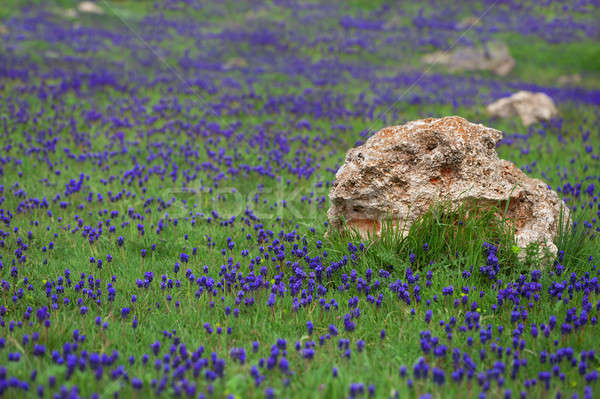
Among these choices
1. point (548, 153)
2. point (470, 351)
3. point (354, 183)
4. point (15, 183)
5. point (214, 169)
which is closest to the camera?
point (470, 351)

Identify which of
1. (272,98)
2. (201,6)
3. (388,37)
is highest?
(201,6)

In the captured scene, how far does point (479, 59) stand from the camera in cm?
2166

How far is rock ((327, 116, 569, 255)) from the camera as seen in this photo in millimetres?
5637

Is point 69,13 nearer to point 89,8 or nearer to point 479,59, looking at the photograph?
point 89,8

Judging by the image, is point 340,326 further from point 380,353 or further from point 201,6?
point 201,6

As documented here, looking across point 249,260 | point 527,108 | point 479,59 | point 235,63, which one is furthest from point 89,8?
point 249,260

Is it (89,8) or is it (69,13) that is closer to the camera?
(69,13)

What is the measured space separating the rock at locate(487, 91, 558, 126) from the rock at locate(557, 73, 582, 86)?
7.55 m

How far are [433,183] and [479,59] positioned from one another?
1814 cm

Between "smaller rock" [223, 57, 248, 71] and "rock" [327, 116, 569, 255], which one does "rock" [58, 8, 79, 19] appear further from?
"rock" [327, 116, 569, 255]

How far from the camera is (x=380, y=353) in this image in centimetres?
412

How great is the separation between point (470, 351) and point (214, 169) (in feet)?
20.5

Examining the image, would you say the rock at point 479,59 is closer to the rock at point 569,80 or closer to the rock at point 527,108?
the rock at point 569,80

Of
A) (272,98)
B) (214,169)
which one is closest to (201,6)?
(272,98)
